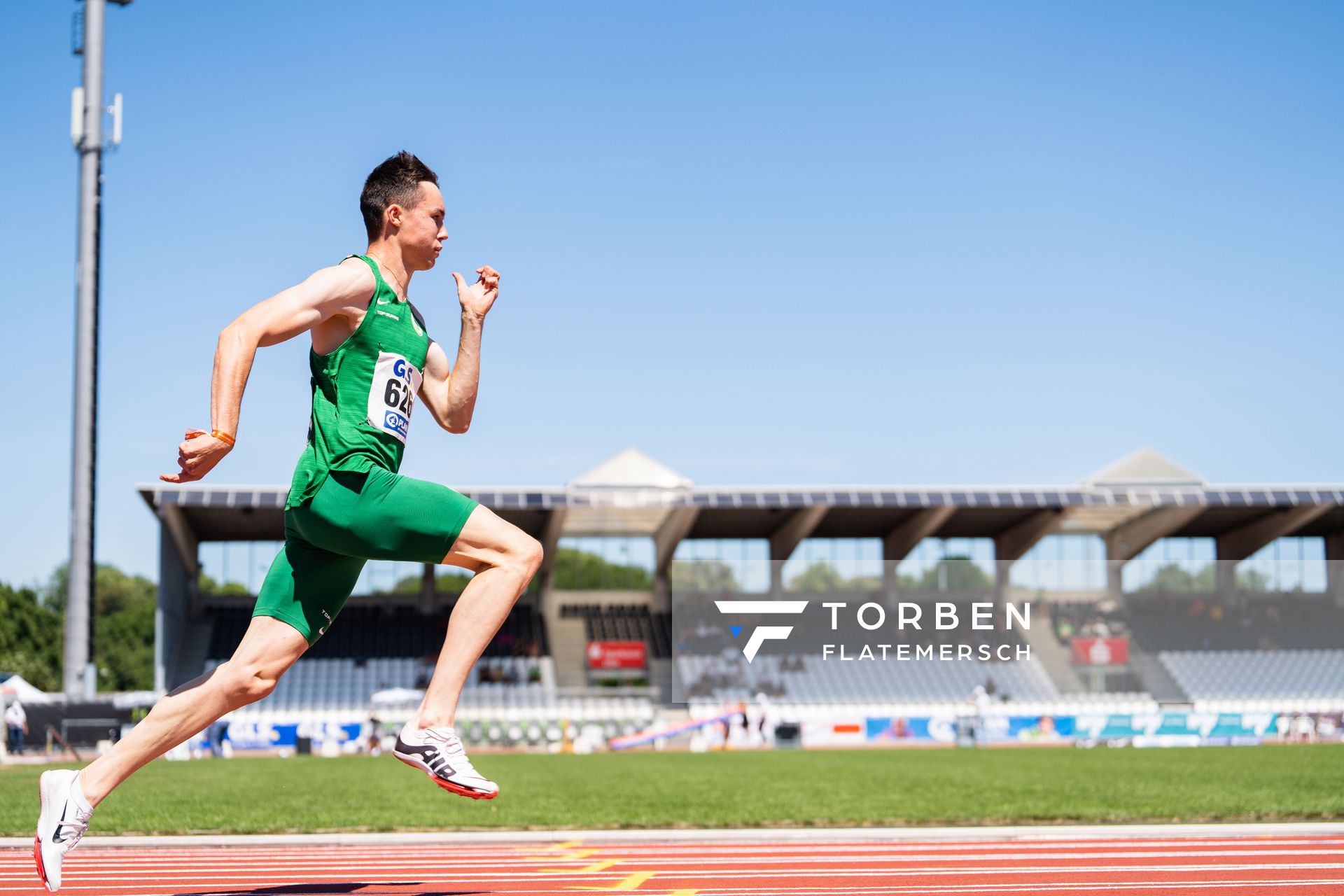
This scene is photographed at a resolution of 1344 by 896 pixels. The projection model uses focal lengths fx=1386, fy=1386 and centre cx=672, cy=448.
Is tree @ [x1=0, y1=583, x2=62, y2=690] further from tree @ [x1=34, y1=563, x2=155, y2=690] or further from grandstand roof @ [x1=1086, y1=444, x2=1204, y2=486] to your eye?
grandstand roof @ [x1=1086, y1=444, x2=1204, y2=486]

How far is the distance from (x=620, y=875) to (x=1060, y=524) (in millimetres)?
43613

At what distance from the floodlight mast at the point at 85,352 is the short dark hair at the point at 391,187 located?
28.4 m

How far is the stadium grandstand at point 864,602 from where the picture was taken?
132ft

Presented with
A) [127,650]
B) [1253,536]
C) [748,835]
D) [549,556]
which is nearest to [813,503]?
[549,556]

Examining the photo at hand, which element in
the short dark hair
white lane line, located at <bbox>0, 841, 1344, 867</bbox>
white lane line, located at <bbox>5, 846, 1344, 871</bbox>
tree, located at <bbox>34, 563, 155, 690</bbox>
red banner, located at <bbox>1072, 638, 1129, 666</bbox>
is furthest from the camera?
tree, located at <bbox>34, 563, 155, 690</bbox>

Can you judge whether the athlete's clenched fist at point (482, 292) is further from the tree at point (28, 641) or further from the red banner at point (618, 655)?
the tree at point (28, 641)

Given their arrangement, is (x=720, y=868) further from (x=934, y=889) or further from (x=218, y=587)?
(x=218, y=587)

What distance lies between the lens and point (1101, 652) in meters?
44.9

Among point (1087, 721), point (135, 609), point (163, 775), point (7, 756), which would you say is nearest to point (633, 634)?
point (1087, 721)

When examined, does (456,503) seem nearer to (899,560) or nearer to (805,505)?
(805,505)

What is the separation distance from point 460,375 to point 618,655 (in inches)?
1693

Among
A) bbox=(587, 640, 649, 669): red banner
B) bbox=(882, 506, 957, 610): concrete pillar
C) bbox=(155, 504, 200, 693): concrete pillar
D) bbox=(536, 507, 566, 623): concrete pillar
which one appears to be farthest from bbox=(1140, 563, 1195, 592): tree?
bbox=(155, 504, 200, 693): concrete pillar

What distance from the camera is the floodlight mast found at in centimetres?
3038

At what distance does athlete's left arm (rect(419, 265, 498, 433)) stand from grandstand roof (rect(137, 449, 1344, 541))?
35573 mm
